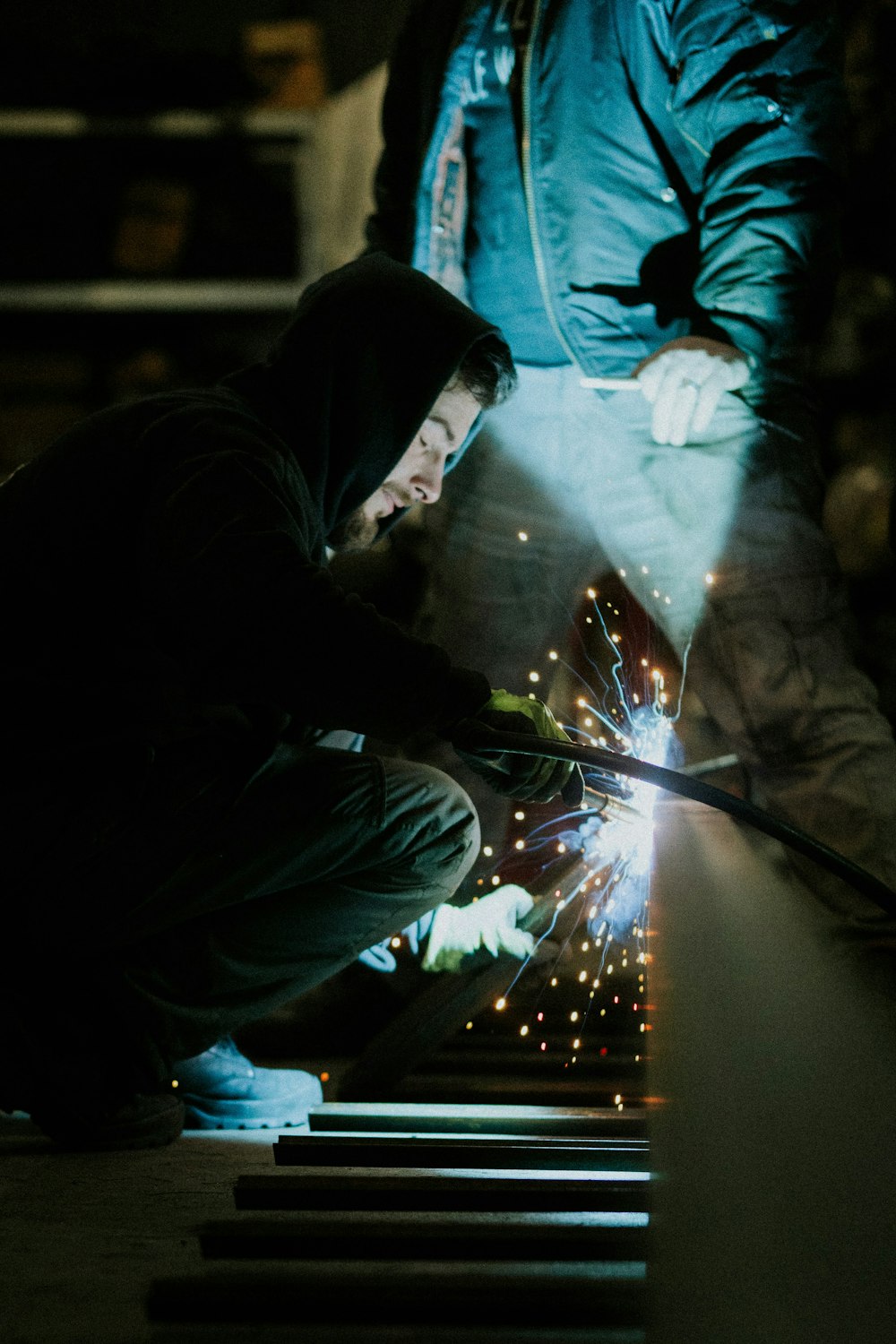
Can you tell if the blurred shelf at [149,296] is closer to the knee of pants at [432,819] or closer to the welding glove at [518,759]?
the knee of pants at [432,819]

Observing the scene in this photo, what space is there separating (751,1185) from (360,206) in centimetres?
234

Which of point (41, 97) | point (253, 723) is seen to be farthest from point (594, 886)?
point (41, 97)

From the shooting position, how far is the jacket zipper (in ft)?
5.71

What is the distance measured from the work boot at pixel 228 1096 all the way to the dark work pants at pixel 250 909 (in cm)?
6

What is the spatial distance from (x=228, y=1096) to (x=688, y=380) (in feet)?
3.63

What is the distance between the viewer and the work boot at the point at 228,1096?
147cm

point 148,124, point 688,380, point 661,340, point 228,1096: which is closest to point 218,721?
point 228,1096

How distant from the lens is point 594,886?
1787 millimetres

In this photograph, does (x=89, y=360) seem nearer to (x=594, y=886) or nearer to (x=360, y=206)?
(x=360, y=206)

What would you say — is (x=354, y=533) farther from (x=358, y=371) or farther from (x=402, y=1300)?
→ (x=402, y=1300)

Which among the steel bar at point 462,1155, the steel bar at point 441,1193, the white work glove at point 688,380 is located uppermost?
the white work glove at point 688,380

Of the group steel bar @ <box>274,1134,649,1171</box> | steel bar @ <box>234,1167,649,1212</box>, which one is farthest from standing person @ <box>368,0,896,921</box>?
steel bar @ <box>234,1167,649,1212</box>

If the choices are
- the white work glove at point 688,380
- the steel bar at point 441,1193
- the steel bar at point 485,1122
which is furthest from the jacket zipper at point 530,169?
the steel bar at point 441,1193

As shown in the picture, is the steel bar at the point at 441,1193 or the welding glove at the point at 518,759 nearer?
the steel bar at the point at 441,1193
